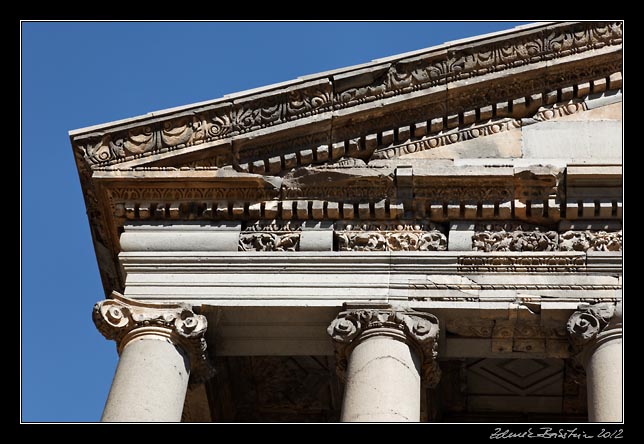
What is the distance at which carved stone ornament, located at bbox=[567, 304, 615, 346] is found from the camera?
1839 cm

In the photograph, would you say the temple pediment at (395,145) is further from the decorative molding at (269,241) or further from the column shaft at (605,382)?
the column shaft at (605,382)

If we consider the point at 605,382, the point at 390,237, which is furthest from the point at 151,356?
the point at 605,382

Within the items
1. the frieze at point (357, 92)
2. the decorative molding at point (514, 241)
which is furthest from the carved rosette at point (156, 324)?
the decorative molding at point (514, 241)

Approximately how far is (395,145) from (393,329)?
3.28m

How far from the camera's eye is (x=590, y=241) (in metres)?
19.5

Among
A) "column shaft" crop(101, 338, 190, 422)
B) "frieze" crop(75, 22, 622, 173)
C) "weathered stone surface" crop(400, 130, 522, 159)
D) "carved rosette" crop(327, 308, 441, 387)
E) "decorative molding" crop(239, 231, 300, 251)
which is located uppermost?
"frieze" crop(75, 22, 622, 173)

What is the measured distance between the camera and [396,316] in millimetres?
18656

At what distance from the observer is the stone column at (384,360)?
17703 millimetres

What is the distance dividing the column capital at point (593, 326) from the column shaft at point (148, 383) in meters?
4.55

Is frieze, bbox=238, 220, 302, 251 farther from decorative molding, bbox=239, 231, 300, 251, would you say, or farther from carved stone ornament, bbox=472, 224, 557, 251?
carved stone ornament, bbox=472, 224, 557, 251

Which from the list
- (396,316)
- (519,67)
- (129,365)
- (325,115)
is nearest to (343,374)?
(396,316)

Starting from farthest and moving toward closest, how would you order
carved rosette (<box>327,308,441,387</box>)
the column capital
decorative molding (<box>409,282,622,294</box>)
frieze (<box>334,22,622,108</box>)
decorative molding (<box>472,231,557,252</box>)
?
1. frieze (<box>334,22,622,108</box>)
2. decorative molding (<box>472,231,557,252</box>)
3. decorative molding (<box>409,282,622,294</box>)
4. carved rosette (<box>327,308,441,387</box>)
5. the column capital

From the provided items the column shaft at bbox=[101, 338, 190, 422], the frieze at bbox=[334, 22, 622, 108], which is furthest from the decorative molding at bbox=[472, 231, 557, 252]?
the column shaft at bbox=[101, 338, 190, 422]

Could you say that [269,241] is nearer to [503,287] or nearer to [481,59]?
[503,287]
